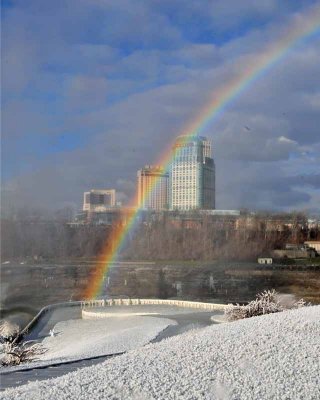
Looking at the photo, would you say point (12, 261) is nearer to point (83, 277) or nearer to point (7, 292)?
point (83, 277)

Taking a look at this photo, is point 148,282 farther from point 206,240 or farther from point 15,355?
point 15,355

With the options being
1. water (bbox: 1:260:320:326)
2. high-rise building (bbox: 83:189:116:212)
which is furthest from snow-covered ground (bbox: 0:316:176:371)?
high-rise building (bbox: 83:189:116:212)

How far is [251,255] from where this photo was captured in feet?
214

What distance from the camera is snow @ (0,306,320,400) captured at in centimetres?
611

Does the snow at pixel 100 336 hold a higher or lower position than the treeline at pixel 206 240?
lower

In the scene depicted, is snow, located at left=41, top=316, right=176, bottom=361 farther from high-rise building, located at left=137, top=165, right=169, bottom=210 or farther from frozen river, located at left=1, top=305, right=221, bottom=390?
high-rise building, located at left=137, top=165, right=169, bottom=210

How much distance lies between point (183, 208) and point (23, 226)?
26.9 metres

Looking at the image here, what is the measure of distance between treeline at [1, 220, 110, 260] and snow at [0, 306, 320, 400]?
49.7m

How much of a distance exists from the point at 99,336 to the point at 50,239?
165 ft

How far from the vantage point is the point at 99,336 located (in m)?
15.9

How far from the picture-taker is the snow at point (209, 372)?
20.0 ft

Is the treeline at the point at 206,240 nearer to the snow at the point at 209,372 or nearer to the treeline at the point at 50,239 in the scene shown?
the treeline at the point at 50,239

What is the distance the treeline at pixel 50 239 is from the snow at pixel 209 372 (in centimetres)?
4972

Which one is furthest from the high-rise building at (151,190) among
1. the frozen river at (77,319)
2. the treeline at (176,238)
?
the frozen river at (77,319)
